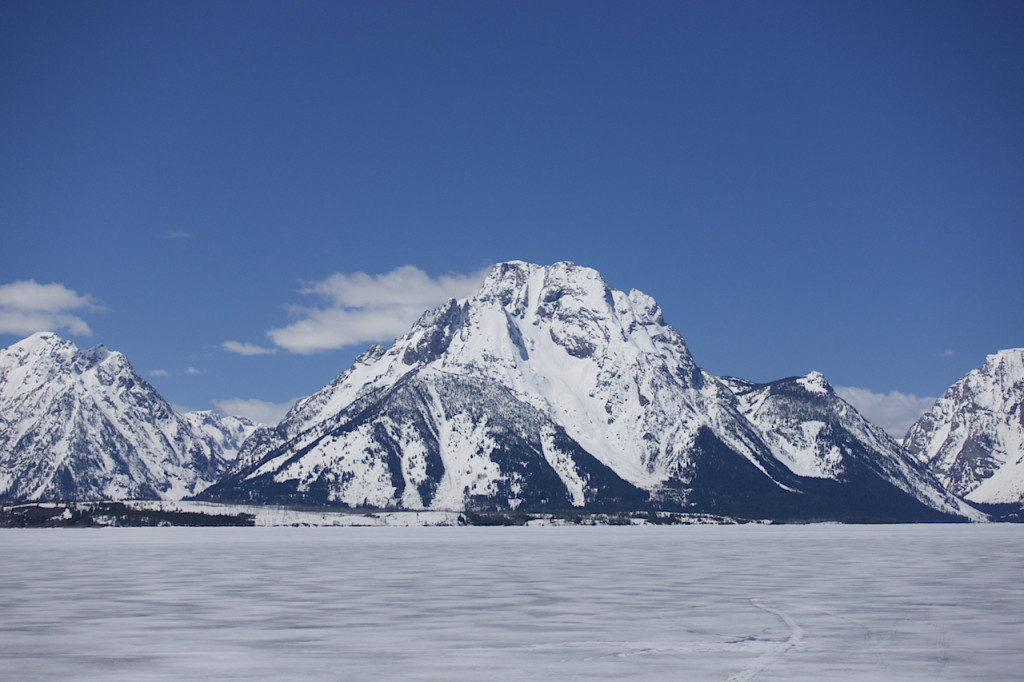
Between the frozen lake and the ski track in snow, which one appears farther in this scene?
the frozen lake

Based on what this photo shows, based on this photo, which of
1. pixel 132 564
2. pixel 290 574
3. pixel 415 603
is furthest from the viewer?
pixel 132 564

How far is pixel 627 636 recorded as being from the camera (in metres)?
43.4

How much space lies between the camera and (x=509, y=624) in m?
48.0

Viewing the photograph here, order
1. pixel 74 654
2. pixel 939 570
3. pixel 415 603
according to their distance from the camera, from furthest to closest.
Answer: pixel 939 570 → pixel 415 603 → pixel 74 654

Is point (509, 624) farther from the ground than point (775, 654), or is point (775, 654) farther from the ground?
point (775, 654)

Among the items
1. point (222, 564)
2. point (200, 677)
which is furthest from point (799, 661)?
point (222, 564)

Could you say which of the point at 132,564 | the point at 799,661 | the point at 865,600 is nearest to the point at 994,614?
the point at 865,600

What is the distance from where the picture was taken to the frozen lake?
34.8 m

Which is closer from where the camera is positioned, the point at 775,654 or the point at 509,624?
the point at 775,654

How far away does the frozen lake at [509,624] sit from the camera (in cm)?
3484

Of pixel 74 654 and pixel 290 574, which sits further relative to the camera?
A: pixel 290 574

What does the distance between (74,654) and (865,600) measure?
4570 centimetres

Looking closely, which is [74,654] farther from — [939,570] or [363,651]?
[939,570]

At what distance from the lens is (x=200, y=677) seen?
32750 millimetres
